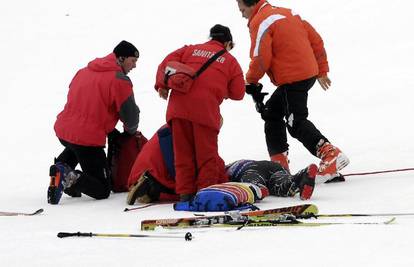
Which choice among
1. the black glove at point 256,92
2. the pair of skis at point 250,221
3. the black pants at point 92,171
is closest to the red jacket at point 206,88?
the black glove at point 256,92

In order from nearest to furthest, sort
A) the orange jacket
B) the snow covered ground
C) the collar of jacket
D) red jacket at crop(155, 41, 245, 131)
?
the snow covered ground
red jacket at crop(155, 41, 245, 131)
the orange jacket
the collar of jacket

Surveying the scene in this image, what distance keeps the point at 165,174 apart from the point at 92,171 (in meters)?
0.78

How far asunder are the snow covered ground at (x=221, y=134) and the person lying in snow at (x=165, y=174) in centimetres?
A: 17

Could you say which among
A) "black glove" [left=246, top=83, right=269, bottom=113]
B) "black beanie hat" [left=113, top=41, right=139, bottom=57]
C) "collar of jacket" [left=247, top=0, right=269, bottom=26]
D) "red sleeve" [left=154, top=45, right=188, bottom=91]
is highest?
"collar of jacket" [left=247, top=0, right=269, bottom=26]

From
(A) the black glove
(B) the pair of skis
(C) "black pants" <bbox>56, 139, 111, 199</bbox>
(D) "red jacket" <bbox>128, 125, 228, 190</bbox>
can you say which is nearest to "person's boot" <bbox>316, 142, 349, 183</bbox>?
(D) "red jacket" <bbox>128, 125, 228, 190</bbox>

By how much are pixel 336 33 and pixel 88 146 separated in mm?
9928

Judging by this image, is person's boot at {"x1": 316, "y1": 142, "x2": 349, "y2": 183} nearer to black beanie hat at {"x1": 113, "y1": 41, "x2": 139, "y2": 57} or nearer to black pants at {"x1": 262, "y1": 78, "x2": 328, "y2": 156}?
→ black pants at {"x1": 262, "y1": 78, "x2": 328, "y2": 156}

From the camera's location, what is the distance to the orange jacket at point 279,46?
230 inches

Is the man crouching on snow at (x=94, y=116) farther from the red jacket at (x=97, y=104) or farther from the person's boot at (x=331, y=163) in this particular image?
the person's boot at (x=331, y=163)

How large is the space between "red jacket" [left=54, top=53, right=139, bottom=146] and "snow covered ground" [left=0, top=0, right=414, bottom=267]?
530 mm

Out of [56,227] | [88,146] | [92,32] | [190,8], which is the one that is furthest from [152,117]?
[190,8]

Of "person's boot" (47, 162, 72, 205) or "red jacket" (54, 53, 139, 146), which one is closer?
"person's boot" (47, 162, 72, 205)

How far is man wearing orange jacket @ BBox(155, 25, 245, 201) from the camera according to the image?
17.2 feet

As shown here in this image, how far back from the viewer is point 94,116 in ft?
19.2
